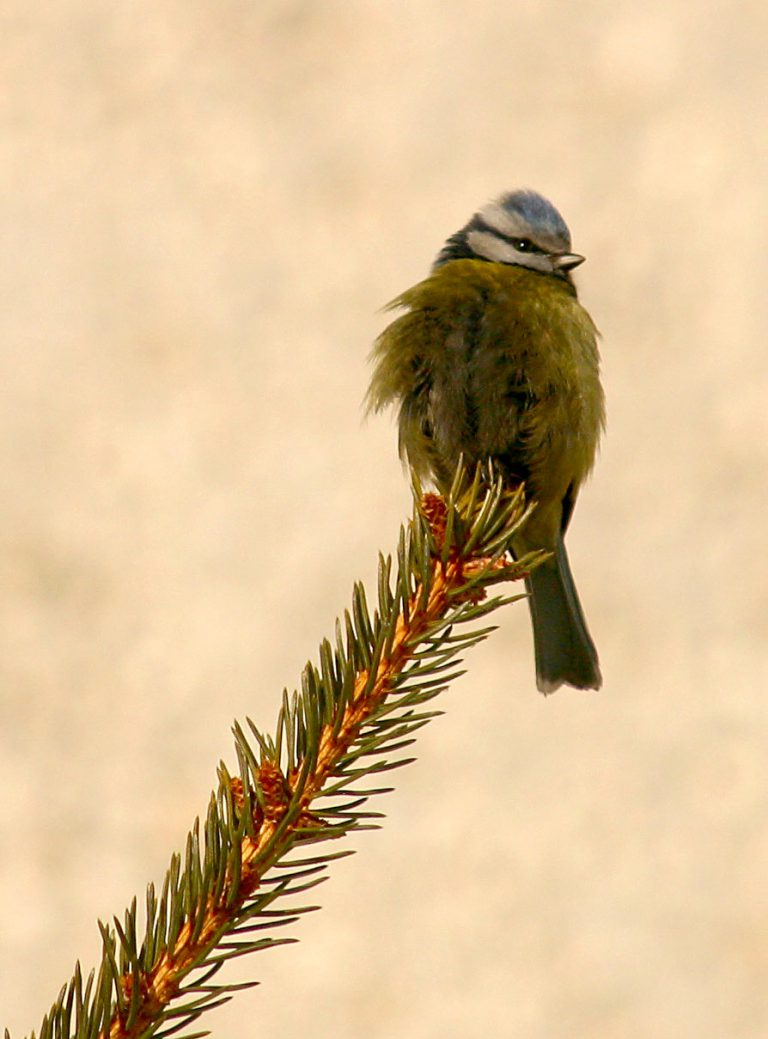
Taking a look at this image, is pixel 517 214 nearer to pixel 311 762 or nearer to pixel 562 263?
pixel 562 263

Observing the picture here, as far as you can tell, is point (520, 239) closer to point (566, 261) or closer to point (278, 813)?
point (566, 261)

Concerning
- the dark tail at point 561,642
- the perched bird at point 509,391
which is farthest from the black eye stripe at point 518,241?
the dark tail at point 561,642

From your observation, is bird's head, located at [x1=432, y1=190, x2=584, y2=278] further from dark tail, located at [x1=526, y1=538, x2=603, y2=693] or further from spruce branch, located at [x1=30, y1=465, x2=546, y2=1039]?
spruce branch, located at [x1=30, y1=465, x2=546, y2=1039]

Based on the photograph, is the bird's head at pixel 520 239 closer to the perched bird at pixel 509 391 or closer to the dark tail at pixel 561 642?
the perched bird at pixel 509 391

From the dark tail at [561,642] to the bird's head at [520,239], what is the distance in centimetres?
69

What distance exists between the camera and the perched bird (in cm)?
219

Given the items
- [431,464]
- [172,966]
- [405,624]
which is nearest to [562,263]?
[431,464]

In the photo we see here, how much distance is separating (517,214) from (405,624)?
1794mm

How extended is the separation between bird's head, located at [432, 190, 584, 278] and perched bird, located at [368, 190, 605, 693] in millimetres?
175

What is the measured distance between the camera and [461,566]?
1278 millimetres

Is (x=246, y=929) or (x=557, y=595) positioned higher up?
(x=557, y=595)

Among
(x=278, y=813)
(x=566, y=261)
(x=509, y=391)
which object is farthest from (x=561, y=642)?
(x=278, y=813)

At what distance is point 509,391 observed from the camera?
2.21 metres

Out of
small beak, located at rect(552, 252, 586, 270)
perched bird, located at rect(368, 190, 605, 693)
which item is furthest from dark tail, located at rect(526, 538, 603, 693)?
small beak, located at rect(552, 252, 586, 270)
